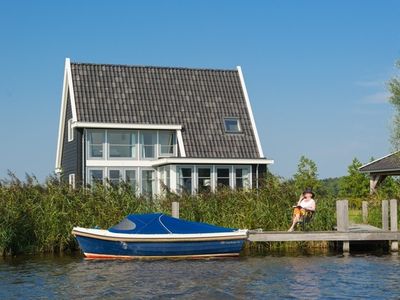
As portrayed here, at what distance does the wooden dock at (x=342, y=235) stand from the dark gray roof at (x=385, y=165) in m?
17.5

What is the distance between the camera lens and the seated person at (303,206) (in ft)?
84.8

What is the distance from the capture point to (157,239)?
79.2 feet

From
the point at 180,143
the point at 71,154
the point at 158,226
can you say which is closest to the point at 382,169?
the point at 180,143

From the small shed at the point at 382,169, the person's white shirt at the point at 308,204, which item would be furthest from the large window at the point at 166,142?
the person's white shirt at the point at 308,204

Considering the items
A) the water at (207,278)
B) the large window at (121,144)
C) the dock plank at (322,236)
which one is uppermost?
the large window at (121,144)

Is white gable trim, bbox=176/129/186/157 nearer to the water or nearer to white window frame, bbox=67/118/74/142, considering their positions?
white window frame, bbox=67/118/74/142

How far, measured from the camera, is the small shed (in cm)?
4388

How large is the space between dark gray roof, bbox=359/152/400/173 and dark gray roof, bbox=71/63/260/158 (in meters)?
8.09

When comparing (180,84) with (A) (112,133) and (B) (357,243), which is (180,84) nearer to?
(A) (112,133)

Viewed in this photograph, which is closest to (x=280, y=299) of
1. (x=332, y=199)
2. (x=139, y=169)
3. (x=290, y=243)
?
(x=290, y=243)

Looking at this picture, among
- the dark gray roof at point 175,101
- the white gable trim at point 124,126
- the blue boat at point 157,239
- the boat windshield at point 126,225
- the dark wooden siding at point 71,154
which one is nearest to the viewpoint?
the blue boat at point 157,239

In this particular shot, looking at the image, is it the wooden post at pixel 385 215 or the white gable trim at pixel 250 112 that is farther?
the white gable trim at pixel 250 112

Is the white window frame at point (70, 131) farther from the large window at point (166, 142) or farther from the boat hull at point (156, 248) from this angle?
the boat hull at point (156, 248)

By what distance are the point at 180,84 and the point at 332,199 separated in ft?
58.0
